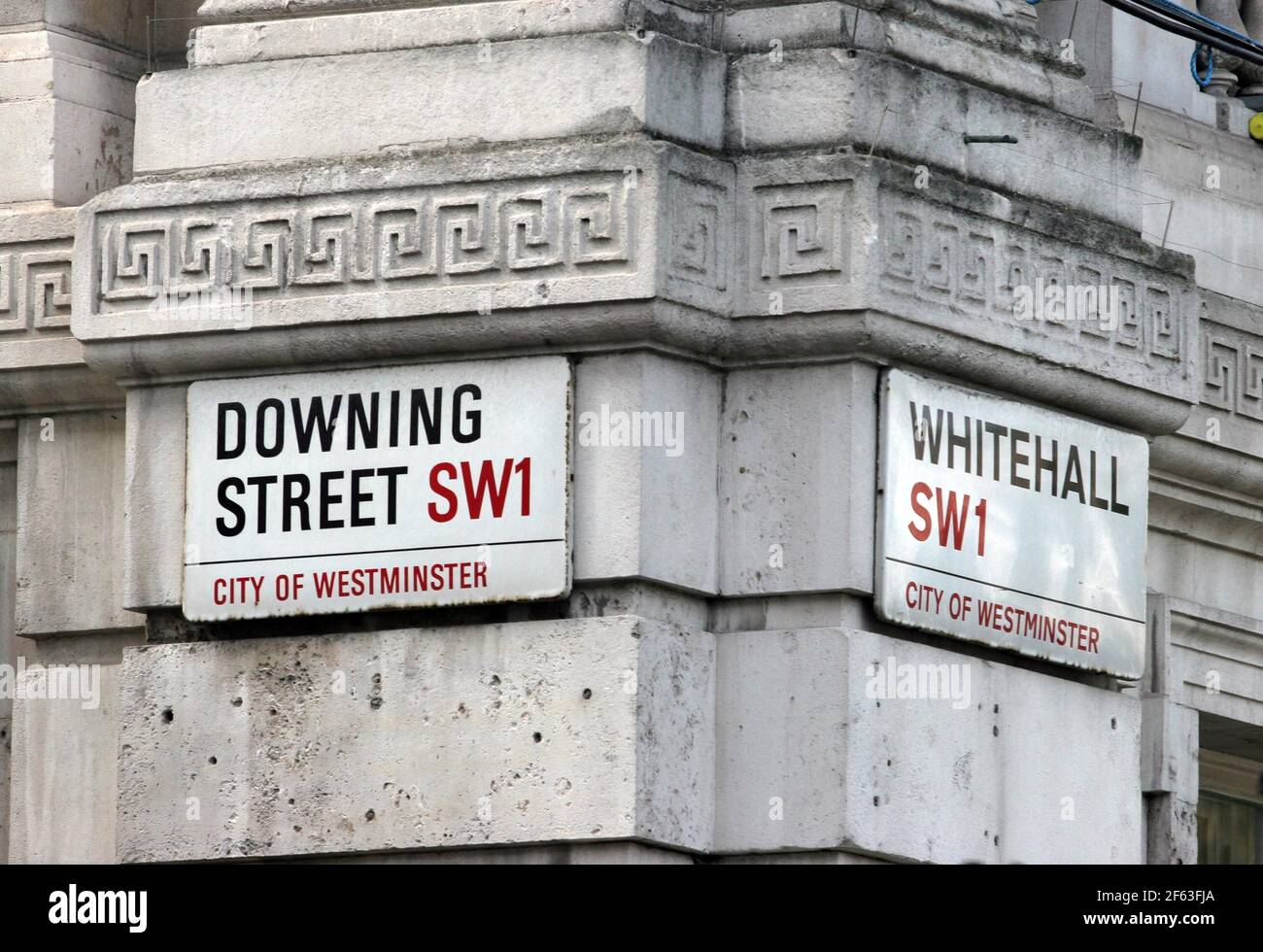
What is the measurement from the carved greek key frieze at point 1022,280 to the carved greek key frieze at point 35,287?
11.2 feet

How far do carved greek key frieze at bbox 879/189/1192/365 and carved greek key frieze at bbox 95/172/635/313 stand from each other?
1.06 m

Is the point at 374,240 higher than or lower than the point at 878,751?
higher

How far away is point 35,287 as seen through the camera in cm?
1526

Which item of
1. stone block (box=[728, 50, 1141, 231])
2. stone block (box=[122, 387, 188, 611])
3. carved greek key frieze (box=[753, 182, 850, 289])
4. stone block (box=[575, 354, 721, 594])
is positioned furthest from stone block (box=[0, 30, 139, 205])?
carved greek key frieze (box=[753, 182, 850, 289])

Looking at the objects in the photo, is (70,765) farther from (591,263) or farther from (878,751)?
(878,751)

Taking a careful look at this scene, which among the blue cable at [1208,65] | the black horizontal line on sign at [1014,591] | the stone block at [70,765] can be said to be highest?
the blue cable at [1208,65]

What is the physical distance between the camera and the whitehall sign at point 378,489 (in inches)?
545

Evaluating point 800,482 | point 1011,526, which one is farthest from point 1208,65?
point 800,482

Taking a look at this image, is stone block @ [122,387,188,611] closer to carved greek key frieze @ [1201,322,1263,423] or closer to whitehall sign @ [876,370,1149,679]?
whitehall sign @ [876,370,1149,679]

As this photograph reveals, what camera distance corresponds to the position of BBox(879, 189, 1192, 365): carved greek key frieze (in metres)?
14.1

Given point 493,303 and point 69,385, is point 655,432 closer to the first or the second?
point 493,303

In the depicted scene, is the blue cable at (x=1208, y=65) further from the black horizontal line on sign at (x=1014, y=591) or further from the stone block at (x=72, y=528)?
the stone block at (x=72, y=528)

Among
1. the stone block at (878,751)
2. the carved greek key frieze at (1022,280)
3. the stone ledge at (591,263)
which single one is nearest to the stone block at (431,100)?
the stone ledge at (591,263)

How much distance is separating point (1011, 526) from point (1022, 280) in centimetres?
94
